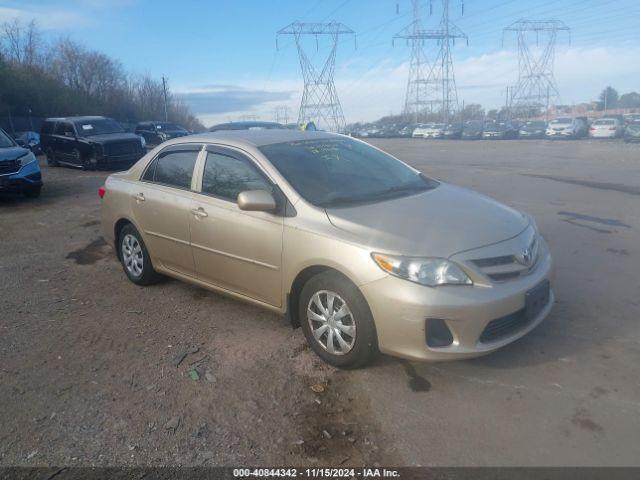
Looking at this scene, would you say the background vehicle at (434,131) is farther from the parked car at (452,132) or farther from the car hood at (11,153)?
the car hood at (11,153)

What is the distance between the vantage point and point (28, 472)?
2.68 meters

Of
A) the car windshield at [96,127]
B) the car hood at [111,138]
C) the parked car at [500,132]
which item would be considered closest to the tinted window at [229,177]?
the car hood at [111,138]

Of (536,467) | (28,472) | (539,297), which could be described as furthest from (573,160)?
(28,472)

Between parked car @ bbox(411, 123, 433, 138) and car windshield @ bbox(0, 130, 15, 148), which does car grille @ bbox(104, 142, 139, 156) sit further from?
parked car @ bbox(411, 123, 433, 138)

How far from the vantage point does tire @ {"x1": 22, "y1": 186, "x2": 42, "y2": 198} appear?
450 inches

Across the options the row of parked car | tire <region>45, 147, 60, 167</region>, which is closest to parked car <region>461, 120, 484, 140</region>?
the row of parked car

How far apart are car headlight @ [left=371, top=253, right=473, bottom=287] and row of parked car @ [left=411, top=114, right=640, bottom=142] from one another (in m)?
33.9

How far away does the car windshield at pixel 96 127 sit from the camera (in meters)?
17.4

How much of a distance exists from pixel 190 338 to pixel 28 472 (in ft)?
5.46

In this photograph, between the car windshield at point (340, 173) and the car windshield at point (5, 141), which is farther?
the car windshield at point (5, 141)

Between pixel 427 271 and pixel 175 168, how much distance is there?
286cm

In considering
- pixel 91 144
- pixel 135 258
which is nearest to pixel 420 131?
→ pixel 91 144

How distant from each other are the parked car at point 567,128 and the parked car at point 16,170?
37.0m

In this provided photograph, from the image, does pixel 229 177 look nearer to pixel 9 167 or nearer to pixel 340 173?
pixel 340 173
